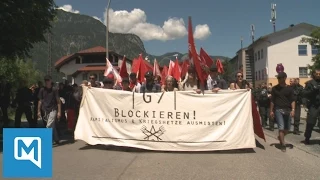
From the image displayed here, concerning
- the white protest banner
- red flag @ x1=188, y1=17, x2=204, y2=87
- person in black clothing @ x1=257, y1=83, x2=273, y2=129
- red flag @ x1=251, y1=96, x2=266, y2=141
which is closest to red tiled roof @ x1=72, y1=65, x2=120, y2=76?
person in black clothing @ x1=257, y1=83, x2=273, y2=129

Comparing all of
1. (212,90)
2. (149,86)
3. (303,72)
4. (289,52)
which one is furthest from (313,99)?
(289,52)

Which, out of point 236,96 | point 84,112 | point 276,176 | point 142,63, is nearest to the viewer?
point 276,176

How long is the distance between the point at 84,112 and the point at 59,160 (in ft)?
5.84

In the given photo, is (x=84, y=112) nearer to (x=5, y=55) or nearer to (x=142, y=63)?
(x=5, y=55)

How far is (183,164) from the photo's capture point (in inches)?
289

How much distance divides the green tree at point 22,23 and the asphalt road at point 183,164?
4.52 metres

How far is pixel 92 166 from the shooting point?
7234 millimetres

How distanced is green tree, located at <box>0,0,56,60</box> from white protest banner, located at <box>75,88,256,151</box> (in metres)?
4.58

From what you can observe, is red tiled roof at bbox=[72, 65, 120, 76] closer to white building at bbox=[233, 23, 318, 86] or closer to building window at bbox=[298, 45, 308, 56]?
white building at bbox=[233, 23, 318, 86]

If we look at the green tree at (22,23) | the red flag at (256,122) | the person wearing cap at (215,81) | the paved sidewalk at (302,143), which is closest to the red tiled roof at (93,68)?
the green tree at (22,23)

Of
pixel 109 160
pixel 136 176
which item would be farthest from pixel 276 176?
pixel 109 160

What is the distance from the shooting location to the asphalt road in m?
6.46

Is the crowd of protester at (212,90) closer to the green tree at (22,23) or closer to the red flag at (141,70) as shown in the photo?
the green tree at (22,23)

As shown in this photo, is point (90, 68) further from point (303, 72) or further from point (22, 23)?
point (22, 23)
